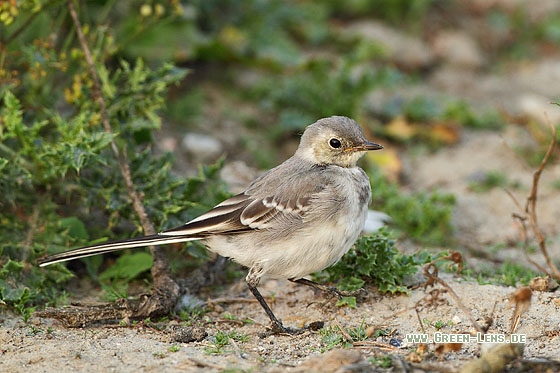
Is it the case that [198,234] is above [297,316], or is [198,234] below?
above

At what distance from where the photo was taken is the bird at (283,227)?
5.46 meters

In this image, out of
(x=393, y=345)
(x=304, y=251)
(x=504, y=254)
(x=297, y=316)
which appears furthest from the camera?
(x=504, y=254)

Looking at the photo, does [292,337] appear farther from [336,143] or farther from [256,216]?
[336,143]

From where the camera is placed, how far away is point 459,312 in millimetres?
5520

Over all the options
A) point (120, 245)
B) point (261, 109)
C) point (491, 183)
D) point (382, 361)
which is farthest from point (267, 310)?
point (261, 109)

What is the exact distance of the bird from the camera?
5.46 meters

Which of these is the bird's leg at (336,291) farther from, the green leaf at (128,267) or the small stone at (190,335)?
the green leaf at (128,267)

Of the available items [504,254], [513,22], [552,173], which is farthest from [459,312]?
[513,22]

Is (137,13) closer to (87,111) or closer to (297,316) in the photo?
(87,111)

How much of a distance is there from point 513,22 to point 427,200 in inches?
220

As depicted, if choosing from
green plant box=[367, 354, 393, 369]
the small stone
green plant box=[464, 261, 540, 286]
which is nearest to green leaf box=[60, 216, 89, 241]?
the small stone

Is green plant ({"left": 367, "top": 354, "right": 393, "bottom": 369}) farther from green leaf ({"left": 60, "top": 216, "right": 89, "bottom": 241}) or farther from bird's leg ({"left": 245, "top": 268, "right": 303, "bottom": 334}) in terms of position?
green leaf ({"left": 60, "top": 216, "right": 89, "bottom": 241})

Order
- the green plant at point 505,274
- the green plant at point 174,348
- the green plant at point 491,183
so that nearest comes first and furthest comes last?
the green plant at point 174,348, the green plant at point 505,274, the green plant at point 491,183

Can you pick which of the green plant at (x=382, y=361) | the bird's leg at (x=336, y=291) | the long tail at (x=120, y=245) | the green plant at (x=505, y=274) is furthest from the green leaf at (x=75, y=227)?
the green plant at (x=505, y=274)
